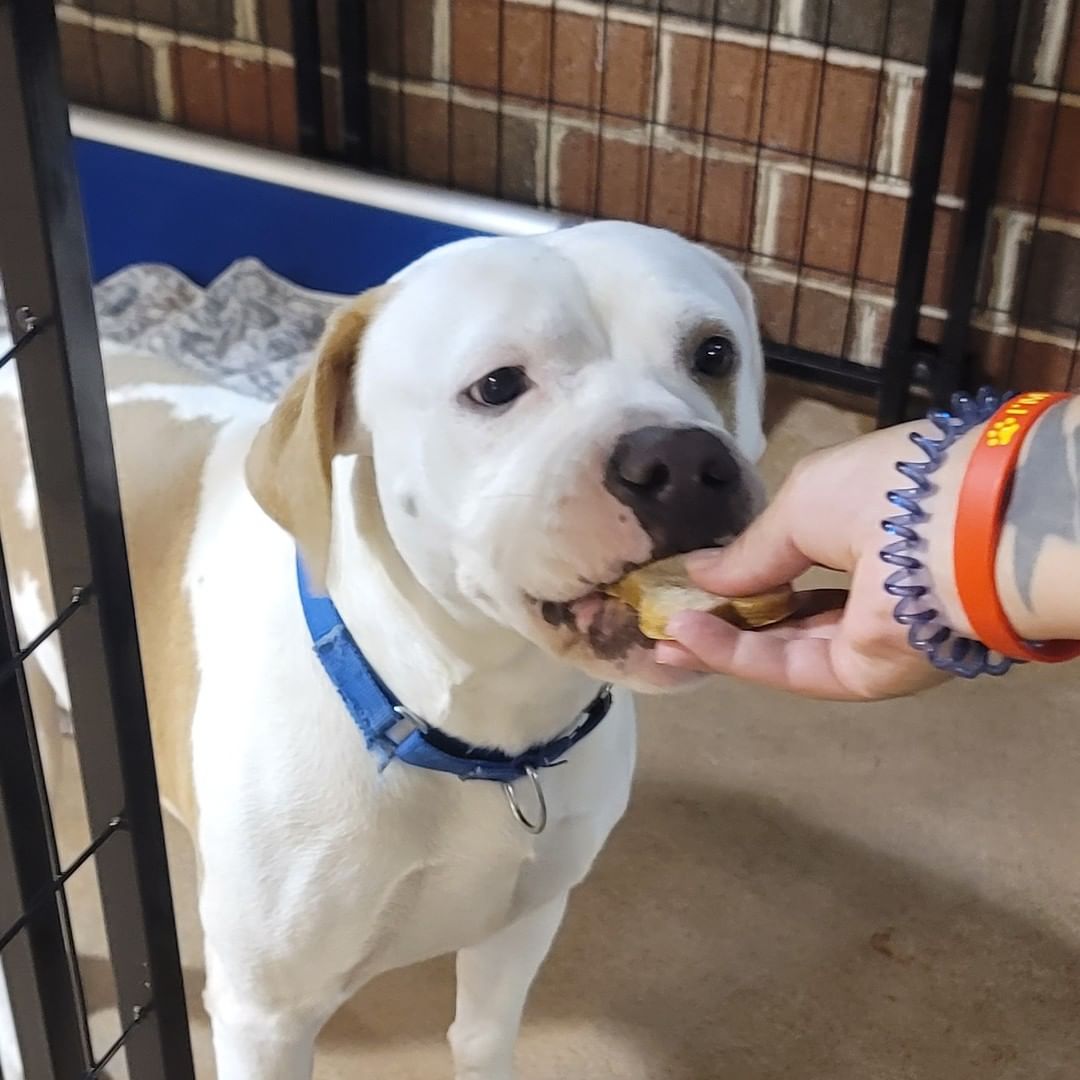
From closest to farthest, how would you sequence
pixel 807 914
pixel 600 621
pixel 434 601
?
1. pixel 600 621
2. pixel 434 601
3. pixel 807 914

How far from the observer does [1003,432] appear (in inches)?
28.7

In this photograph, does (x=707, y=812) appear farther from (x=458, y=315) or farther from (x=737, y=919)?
(x=458, y=315)

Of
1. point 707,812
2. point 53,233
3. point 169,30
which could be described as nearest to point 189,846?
point 707,812

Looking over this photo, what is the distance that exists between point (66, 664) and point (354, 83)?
1.97 meters

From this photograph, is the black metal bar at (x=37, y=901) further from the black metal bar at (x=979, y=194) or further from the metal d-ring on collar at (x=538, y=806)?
the black metal bar at (x=979, y=194)

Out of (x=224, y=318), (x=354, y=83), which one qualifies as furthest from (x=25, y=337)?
(x=354, y=83)

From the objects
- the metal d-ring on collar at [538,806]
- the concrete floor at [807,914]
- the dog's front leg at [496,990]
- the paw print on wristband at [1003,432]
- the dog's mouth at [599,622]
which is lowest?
the concrete floor at [807,914]

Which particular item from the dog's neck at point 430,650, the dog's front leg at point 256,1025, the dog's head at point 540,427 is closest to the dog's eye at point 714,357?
the dog's head at point 540,427

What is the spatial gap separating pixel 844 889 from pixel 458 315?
1.05 meters

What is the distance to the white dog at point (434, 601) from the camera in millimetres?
975

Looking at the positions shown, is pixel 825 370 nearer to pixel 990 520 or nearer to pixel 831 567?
pixel 831 567

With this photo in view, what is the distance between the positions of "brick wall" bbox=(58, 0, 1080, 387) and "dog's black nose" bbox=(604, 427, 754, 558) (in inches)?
64.3

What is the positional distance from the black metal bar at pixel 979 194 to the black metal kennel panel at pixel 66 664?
1.52 metres

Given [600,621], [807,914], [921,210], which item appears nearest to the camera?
[600,621]
